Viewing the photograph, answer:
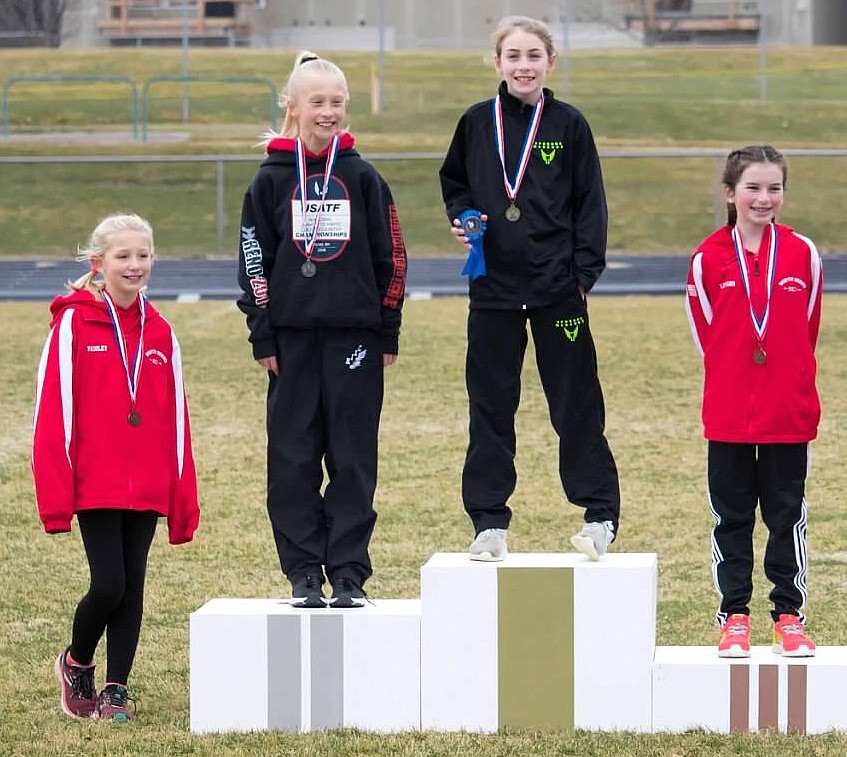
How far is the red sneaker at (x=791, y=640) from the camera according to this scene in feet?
14.9

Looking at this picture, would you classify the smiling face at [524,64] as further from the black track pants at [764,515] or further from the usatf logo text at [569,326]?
the black track pants at [764,515]

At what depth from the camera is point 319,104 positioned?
4770mm

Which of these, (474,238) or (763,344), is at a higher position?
(474,238)

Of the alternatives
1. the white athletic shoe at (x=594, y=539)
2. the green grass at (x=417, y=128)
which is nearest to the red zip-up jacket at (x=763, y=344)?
the white athletic shoe at (x=594, y=539)

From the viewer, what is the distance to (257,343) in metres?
4.84

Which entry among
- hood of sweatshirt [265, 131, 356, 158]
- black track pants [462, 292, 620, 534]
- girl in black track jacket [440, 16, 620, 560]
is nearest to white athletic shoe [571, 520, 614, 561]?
girl in black track jacket [440, 16, 620, 560]

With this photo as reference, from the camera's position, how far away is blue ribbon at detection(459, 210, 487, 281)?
16.2 ft

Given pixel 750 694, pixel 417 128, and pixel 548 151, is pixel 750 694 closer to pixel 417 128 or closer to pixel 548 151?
pixel 548 151

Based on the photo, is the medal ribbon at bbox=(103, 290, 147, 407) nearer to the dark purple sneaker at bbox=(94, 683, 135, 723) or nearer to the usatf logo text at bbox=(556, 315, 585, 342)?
the dark purple sneaker at bbox=(94, 683, 135, 723)

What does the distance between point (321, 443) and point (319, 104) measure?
95 cm

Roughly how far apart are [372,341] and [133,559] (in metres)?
0.89

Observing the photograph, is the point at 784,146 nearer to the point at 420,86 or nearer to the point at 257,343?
the point at 420,86

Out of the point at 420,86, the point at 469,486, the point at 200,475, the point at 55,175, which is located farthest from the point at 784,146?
the point at 469,486

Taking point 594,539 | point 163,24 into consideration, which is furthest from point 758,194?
point 163,24
